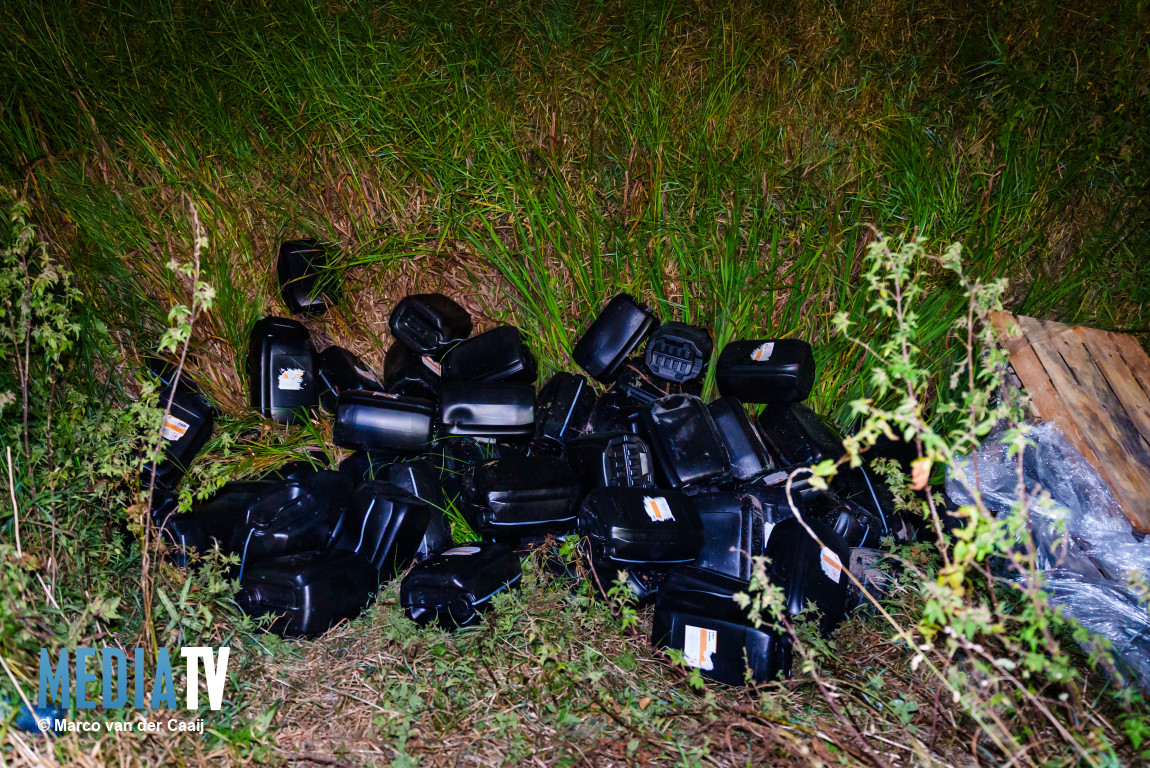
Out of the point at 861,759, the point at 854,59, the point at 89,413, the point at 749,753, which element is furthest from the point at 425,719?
the point at 854,59

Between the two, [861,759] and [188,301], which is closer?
[861,759]

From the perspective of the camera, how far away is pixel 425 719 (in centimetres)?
216

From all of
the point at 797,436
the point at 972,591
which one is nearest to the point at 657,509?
the point at 797,436

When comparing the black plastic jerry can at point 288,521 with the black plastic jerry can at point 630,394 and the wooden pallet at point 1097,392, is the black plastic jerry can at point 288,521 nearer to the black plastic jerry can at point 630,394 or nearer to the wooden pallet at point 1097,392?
the black plastic jerry can at point 630,394

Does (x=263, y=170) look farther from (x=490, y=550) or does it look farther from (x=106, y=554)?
(x=490, y=550)

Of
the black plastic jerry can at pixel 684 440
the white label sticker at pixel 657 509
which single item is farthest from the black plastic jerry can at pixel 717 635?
the black plastic jerry can at pixel 684 440

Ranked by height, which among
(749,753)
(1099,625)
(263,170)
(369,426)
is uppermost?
(263,170)

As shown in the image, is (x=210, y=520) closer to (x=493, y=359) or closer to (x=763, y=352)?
(x=493, y=359)

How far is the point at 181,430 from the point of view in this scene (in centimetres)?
314

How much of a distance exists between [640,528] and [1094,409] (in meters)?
2.35

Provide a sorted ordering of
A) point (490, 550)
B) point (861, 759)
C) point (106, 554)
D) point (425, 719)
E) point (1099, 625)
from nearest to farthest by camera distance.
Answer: point (861, 759) → point (425, 719) → point (1099, 625) → point (106, 554) → point (490, 550)

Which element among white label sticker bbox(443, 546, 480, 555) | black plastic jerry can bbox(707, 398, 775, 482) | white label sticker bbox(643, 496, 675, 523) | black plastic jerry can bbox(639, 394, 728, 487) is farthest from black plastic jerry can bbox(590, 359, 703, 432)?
Answer: white label sticker bbox(443, 546, 480, 555)

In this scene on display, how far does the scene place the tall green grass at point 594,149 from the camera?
349 centimetres

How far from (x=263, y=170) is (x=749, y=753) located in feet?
11.6
